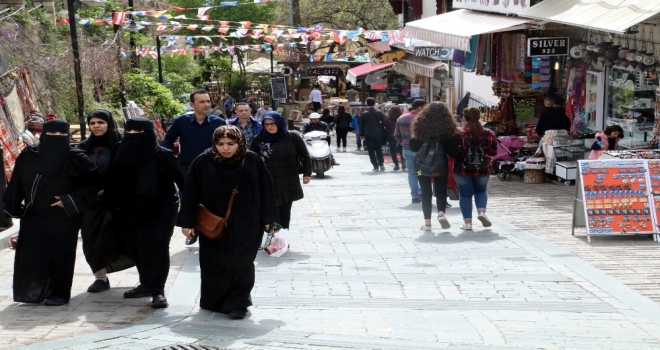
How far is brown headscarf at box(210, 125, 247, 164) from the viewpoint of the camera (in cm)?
733

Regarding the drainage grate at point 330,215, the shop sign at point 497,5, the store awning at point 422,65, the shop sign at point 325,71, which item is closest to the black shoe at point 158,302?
the drainage grate at point 330,215

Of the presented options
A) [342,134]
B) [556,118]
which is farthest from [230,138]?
[342,134]

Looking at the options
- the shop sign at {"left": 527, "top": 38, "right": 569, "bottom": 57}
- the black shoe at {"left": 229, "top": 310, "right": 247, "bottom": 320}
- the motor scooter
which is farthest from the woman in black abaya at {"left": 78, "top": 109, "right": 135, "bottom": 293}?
the motor scooter

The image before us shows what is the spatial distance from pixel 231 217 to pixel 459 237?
15.0ft

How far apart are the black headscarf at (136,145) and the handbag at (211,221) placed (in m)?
0.72

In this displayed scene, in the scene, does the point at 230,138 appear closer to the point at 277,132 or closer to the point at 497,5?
the point at 277,132

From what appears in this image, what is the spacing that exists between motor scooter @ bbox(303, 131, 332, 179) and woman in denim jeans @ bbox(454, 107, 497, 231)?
8.93m

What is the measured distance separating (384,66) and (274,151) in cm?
2500

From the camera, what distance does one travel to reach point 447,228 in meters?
12.0

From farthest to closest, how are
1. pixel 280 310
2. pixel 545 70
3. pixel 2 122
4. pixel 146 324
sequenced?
pixel 545 70
pixel 2 122
pixel 280 310
pixel 146 324

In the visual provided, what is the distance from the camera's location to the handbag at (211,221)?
7.43 meters

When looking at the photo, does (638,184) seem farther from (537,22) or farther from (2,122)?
(2,122)

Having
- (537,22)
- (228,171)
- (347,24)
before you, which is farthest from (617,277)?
(347,24)

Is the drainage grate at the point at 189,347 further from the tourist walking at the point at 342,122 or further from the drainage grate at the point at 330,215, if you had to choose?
the tourist walking at the point at 342,122
